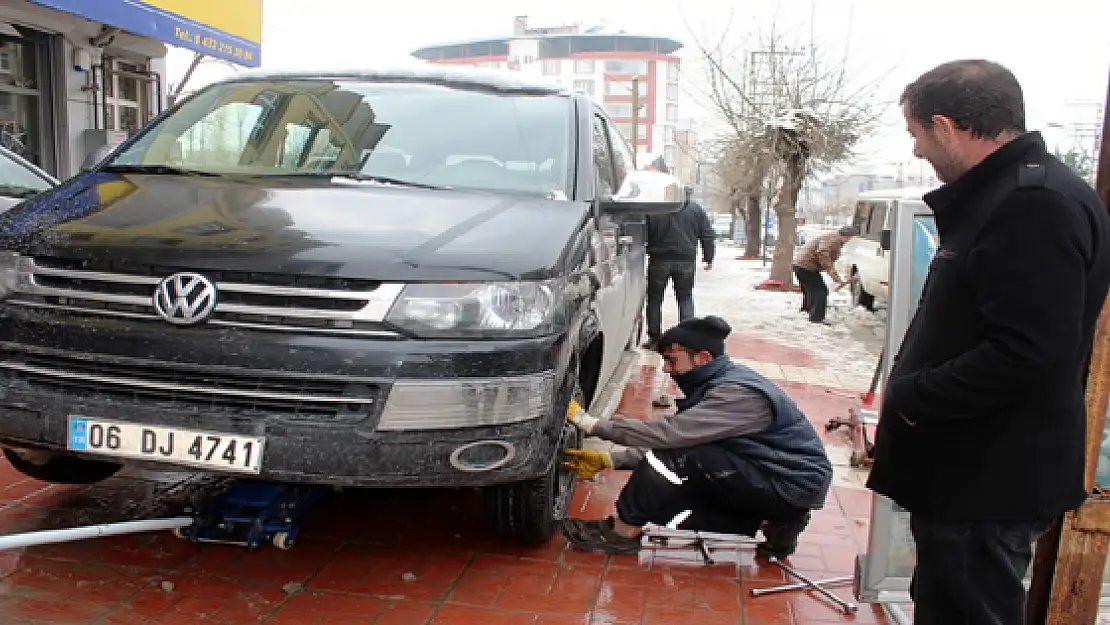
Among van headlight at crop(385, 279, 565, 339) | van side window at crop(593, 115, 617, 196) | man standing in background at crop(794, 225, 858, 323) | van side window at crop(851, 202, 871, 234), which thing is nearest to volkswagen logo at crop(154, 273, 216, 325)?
van headlight at crop(385, 279, 565, 339)

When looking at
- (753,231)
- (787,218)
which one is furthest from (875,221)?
(753,231)

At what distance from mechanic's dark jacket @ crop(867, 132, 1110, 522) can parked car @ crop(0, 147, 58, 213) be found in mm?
5079

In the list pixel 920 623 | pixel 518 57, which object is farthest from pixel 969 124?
pixel 518 57

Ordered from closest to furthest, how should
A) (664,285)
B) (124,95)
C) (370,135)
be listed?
(370,135) < (664,285) < (124,95)

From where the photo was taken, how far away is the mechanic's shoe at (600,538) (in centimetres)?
364

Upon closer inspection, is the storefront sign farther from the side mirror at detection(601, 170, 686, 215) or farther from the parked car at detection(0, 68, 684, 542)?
the side mirror at detection(601, 170, 686, 215)

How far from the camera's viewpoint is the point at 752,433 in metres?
3.50

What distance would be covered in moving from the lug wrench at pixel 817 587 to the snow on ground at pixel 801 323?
4.85m

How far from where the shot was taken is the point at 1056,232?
1.84 m

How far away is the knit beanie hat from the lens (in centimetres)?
360

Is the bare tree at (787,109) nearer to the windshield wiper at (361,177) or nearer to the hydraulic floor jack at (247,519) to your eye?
the windshield wiper at (361,177)

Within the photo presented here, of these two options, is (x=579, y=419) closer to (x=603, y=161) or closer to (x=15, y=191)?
(x=603, y=161)

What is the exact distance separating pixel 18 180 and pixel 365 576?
3.88 metres

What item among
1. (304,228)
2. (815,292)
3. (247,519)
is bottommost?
(815,292)
